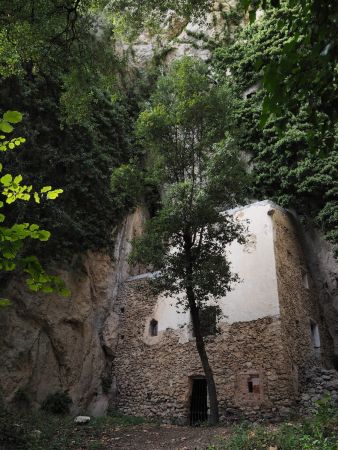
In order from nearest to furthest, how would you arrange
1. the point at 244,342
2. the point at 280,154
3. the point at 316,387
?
1. the point at 316,387
2. the point at 244,342
3. the point at 280,154

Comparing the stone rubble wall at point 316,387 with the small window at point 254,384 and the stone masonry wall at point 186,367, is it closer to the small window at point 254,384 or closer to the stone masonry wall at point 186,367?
the stone masonry wall at point 186,367

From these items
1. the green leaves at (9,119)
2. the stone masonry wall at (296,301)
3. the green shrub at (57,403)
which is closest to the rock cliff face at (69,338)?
the green shrub at (57,403)

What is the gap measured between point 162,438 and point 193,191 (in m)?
6.05

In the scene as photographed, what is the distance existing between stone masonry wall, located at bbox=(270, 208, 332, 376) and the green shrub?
667 centimetres

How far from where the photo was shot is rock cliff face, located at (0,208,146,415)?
1113 cm

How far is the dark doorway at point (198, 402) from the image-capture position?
12.4 meters

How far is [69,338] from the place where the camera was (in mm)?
12766

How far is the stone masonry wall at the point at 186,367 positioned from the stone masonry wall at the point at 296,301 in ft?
2.55

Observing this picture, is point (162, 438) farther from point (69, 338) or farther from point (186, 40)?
point (186, 40)

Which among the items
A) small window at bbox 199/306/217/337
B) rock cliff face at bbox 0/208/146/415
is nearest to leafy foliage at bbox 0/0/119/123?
rock cliff face at bbox 0/208/146/415

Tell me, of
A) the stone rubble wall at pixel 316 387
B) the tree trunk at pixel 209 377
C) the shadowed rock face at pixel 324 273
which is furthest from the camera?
the shadowed rock face at pixel 324 273

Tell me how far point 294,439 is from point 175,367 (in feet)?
22.9

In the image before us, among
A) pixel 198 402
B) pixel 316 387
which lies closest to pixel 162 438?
pixel 198 402

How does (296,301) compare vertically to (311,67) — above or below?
above
